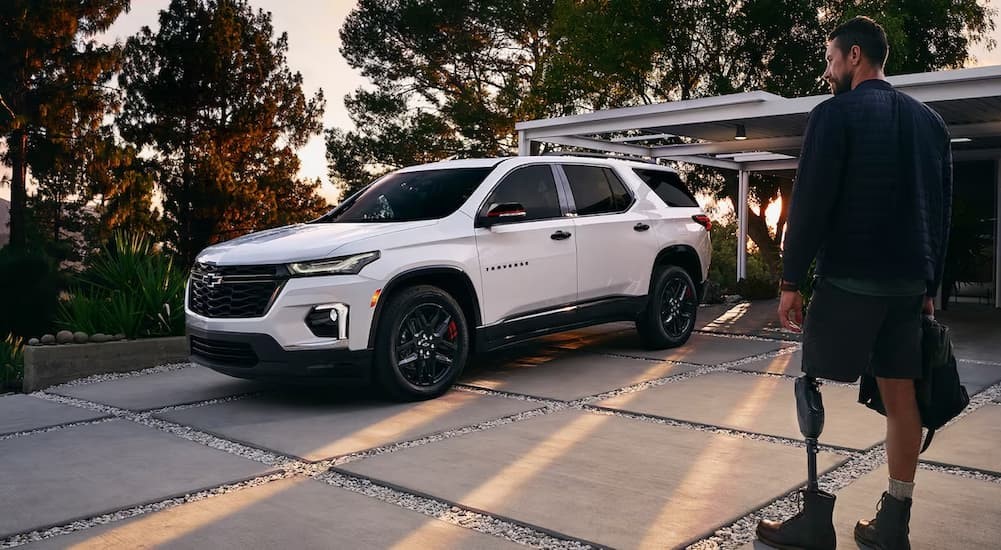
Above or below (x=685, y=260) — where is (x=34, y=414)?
below

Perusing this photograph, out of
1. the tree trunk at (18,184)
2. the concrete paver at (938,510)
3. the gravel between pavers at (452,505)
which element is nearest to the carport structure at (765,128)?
the gravel between pavers at (452,505)

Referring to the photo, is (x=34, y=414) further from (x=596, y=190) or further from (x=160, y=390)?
(x=596, y=190)

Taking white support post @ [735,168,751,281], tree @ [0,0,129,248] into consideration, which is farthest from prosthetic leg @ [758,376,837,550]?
tree @ [0,0,129,248]

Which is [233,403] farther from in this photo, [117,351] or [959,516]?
[959,516]

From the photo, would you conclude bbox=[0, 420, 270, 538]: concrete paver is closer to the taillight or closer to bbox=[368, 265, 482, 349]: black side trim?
bbox=[368, 265, 482, 349]: black side trim

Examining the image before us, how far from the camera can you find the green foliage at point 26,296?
10938 millimetres

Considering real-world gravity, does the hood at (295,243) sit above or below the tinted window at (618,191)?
below

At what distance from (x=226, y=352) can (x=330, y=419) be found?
96 centimetres

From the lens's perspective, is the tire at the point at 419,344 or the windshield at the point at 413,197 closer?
the tire at the point at 419,344

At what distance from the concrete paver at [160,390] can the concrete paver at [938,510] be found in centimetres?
452

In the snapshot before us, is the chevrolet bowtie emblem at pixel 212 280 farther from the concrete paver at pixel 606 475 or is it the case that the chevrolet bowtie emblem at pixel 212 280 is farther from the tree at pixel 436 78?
the tree at pixel 436 78

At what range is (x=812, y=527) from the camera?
356 centimetres

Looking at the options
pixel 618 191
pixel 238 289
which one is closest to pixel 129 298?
pixel 238 289

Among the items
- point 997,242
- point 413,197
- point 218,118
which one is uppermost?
point 218,118
